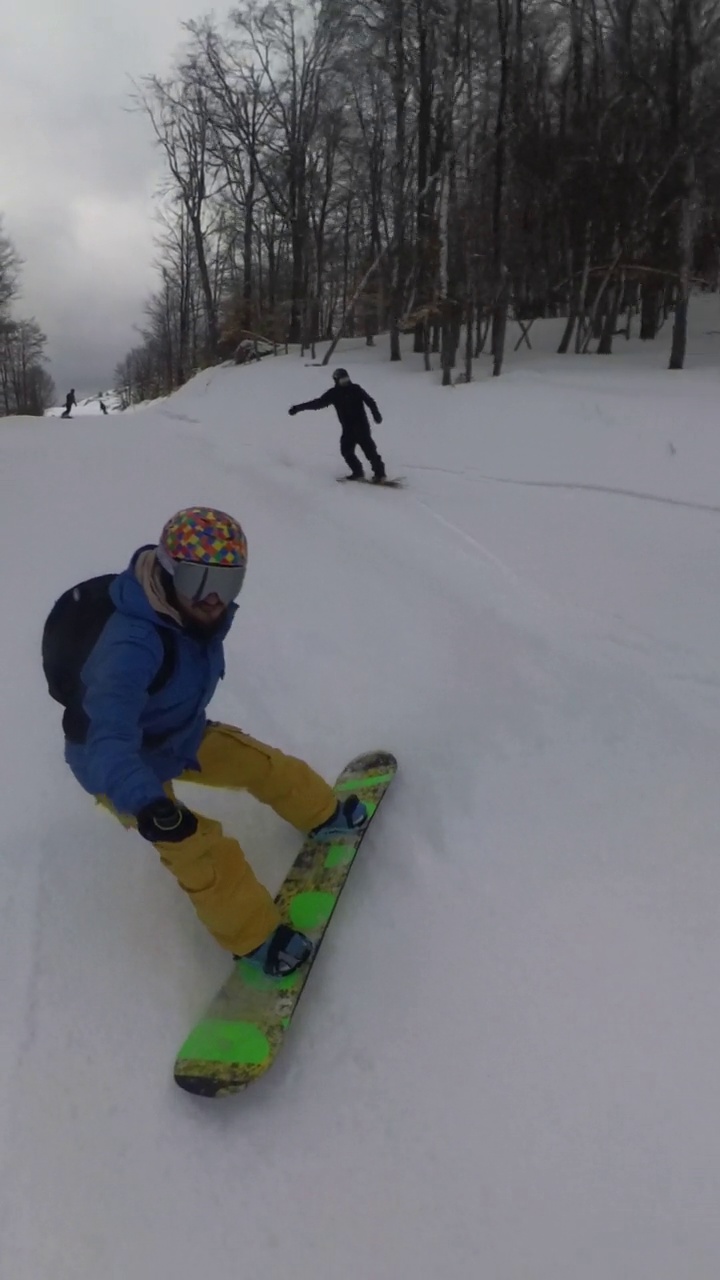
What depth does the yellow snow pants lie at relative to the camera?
7.83 feet

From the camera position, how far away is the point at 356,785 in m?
3.48

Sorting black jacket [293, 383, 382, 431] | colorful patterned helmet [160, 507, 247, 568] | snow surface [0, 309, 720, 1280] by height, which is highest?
black jacket [293, 383, 382, 431]

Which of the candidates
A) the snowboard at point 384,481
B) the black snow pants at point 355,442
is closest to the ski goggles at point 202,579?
the snowboard at point 384,481

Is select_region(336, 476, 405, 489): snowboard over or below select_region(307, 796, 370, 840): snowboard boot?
over

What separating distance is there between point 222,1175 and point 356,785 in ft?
5.32

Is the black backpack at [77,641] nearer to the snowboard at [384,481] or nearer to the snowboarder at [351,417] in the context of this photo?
the snowboard at [384,481]

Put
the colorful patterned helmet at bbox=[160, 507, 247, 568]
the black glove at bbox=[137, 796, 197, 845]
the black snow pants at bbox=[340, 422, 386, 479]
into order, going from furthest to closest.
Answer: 1. the black snow pants at bbox=[340, 422, 386, 479]
2. the colorful patterned helmet at bbox=[160, 507, 247, 568]
3. the black glove at bbox=[137, 796, 197, 845]

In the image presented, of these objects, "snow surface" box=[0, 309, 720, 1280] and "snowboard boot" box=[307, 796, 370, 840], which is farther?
"snowboard boot" box=[307, 796, 370, 840]

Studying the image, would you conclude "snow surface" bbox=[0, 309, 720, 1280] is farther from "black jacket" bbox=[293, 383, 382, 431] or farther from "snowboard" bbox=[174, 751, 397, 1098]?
"black jacket" bbox=[293, 383, 382, 431]

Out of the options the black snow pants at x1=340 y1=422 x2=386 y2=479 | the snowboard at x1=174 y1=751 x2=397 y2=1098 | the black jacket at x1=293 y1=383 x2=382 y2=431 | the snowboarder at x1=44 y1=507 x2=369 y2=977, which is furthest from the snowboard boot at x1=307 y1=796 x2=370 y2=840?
the black jacket at x1=293 y1=383 x2=382 y2=431

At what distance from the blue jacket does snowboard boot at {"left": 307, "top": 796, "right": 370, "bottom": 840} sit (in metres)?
0.71

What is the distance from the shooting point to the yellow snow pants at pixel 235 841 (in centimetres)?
239

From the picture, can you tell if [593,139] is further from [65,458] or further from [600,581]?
[600,581]

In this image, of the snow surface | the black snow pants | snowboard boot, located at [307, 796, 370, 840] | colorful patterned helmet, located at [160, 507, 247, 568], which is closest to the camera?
the snow surface
